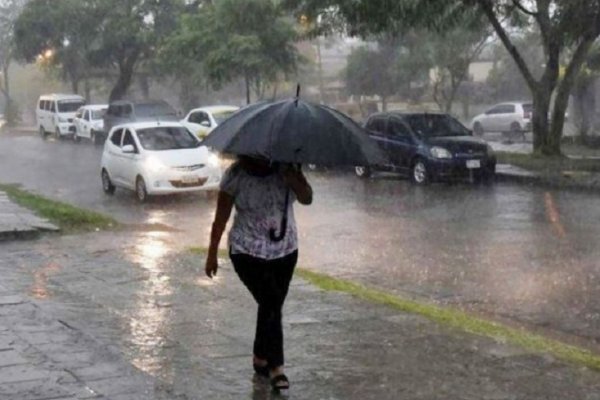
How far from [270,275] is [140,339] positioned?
1858 millimetres

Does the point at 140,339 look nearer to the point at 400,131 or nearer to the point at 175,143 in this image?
the point at 175,143

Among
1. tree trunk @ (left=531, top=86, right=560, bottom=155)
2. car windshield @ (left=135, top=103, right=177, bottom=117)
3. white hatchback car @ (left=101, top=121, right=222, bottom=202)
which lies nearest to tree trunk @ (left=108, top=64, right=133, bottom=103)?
car windshield @ (left=135, top=103, right=177, bottom=117)

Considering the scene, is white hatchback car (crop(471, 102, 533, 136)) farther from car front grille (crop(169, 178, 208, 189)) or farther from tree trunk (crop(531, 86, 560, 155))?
car front grille (crop(169, 178, 208, 189))

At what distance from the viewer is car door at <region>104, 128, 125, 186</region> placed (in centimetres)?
2227

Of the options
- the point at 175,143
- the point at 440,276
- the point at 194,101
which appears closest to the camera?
the point at 440,276

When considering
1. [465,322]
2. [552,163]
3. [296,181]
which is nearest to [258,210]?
[296,181]

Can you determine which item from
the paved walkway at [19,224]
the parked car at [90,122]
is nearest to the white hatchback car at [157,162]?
the paved walkway at [19,224]

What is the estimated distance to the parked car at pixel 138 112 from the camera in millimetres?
40312

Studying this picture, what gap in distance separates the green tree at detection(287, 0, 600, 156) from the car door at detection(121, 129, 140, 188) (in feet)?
19.9

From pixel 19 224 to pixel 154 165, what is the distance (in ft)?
20.8

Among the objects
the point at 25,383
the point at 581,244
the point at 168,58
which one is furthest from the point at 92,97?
the point at 25,383

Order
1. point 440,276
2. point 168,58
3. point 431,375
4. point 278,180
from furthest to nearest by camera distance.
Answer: point 168,58
point 440,276
point 431,375
point 278,180

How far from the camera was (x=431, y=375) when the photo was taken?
23.0 ft

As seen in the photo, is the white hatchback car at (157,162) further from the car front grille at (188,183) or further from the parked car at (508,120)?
the parked car at (508,120)
